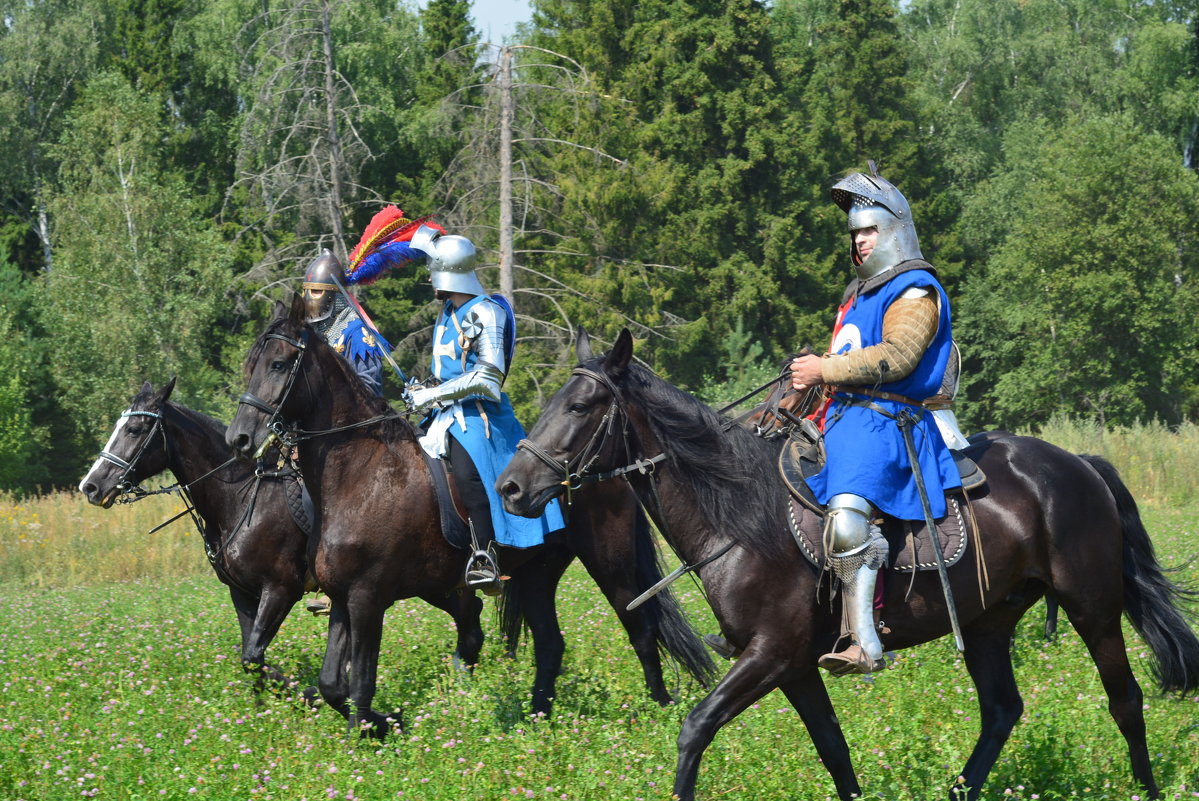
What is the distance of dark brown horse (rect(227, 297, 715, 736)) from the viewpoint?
806 centimetres

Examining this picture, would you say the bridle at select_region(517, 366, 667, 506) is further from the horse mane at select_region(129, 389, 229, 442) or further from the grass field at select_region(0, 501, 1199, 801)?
the horse mane at select_region(129, 389, 229, 442)

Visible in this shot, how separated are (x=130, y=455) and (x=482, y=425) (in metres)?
3.07

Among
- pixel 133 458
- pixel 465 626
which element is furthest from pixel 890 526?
pixel 133 458

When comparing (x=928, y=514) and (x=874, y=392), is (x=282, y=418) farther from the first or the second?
(x=928, y=514)

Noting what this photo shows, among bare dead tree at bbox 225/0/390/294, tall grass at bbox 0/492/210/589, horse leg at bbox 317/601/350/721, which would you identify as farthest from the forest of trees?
horse leg at bbox 317/601/350/721

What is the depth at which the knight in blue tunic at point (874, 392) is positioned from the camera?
5969 mm

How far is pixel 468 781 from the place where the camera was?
637 cm

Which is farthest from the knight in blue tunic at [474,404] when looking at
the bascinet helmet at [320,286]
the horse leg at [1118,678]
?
the horse leg at [1118,678]

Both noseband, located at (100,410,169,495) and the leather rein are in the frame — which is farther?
noseband, located at (100,410,169,495)

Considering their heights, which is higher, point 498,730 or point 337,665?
point 337,665

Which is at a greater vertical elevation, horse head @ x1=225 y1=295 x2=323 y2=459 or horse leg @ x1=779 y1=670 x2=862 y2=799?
horse head @ x1=225 y1=295 x2=323 y2=459

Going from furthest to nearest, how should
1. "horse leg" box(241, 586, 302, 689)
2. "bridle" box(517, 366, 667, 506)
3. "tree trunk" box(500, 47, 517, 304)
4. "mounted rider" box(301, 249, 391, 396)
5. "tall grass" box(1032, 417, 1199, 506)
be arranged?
"tree trunk" box(500, 47, 517, 304), "tall grass" box(1032, 417, 1199, 506), "mounted rider" box(301, 249, 391, 396), "horse leg" box(241, 586, 302, 689), "bridle" box(517, 366, 667, 506)

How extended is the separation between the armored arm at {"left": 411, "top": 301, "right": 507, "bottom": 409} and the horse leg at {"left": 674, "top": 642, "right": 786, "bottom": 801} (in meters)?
3.03

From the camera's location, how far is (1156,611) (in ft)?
22.4
